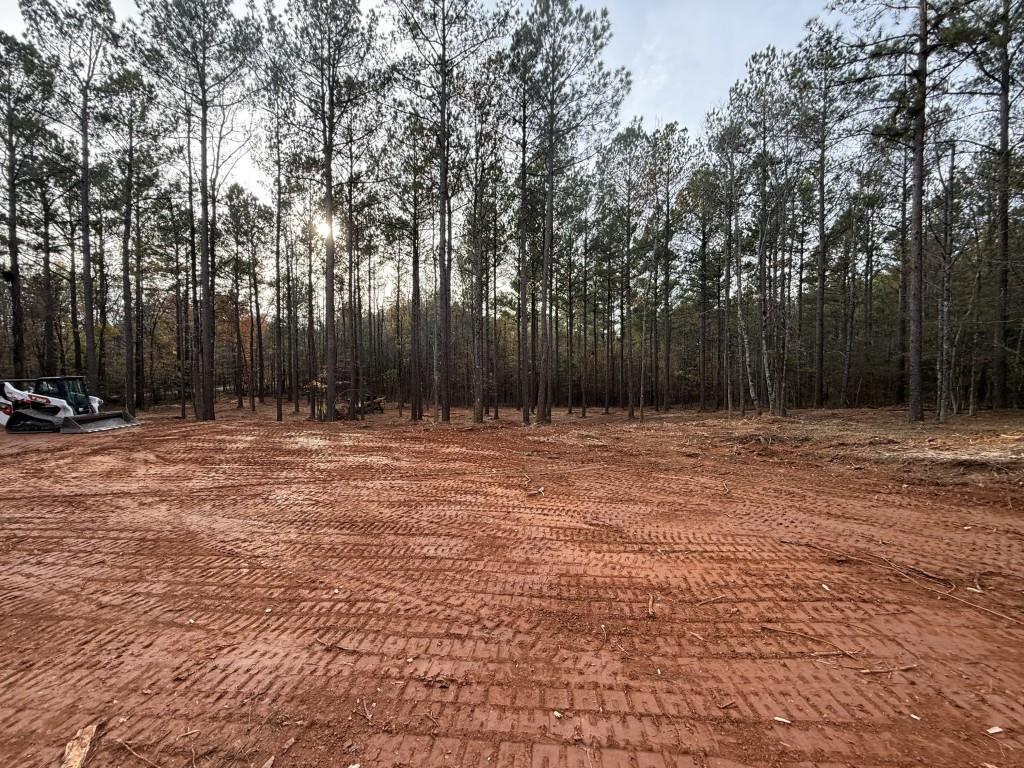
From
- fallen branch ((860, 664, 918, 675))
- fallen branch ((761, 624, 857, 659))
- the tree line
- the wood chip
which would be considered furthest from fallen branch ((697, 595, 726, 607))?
the tree line

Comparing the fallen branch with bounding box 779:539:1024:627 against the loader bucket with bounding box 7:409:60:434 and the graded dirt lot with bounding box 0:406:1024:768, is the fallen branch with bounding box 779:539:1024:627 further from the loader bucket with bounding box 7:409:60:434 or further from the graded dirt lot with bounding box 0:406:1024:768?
the loader bucket with bounding box 7:409:60:434

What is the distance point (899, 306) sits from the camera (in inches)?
888

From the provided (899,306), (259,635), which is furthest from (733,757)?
(899,306)

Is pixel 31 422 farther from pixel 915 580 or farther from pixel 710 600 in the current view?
pixel 915 580

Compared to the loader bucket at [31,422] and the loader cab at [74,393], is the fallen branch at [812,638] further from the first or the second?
the loader cab at [74,393]

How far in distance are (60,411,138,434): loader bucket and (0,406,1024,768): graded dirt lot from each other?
923 cm

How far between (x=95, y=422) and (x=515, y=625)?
16.4 metres

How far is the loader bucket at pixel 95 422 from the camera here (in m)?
12.2

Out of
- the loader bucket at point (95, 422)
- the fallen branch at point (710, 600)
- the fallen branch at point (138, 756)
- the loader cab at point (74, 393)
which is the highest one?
the loader cab at point (74, 393)

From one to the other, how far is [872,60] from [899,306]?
55.6 ft

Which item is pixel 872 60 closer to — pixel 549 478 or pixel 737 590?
pixel 549 478

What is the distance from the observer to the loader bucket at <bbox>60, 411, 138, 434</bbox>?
12219 mm

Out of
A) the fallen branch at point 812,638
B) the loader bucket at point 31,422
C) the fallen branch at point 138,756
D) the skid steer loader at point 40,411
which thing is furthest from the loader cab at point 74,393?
the fallen branch at point 812,638

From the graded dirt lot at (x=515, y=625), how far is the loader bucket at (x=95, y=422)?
363 inches
